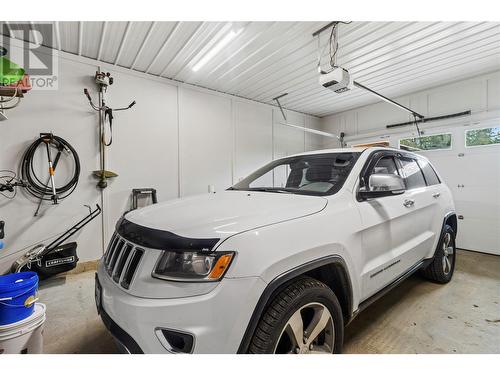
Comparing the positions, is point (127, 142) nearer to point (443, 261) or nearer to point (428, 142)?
point (443, 261)

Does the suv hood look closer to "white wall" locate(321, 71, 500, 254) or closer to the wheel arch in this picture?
the wheel arch

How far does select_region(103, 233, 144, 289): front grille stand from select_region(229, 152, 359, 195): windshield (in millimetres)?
1125

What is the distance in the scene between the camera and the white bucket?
150 centimetres

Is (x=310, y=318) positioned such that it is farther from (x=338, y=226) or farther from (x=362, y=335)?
(x=362, y=335)

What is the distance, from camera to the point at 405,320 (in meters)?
2.21

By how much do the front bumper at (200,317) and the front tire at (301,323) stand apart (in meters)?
0.14

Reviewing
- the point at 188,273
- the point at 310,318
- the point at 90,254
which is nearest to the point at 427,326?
the point at 310,318

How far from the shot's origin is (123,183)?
4113 mm

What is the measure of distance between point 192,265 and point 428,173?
3.09 meters

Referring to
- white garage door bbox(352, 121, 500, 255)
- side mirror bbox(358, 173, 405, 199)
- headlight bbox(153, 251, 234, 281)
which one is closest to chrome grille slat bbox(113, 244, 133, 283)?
headlight bbox(153, 251, 234, 281)

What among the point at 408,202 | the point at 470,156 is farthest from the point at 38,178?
the point at 470,156

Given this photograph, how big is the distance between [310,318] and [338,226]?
0.58m

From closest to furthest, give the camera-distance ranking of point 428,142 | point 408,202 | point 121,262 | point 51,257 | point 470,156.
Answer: point 121,262, point 408,202, point 51,257, point 470,156, point 428,142

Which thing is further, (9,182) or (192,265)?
(9,182)
